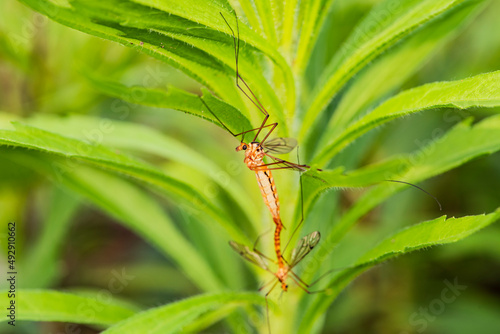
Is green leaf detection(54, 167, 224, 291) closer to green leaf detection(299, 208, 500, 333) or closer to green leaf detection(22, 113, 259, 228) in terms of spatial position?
green leaf detection(22, 113, 259, 228)

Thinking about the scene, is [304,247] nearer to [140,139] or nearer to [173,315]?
[173,315]

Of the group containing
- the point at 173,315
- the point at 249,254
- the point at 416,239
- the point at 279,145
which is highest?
the point at 279,145

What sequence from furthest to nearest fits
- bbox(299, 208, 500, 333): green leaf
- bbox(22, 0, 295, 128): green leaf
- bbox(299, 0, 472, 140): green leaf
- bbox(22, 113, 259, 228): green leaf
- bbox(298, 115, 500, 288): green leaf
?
bbox(22, 113, 259, 228): green leaf
bbox(298, 115, 500, 288): green leaf
bbox(299, 0, 472, 140): green leaf
bbox(299, 208, 500, 333): green leaf
bbox(22, 0, 295, 128): green leaf

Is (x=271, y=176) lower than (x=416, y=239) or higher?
higher

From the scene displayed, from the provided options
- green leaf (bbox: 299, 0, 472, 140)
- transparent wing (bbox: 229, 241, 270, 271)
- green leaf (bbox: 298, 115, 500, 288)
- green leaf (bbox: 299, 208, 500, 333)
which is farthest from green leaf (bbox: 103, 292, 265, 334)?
green leaf (bbox: 299, 0, 472, 140)

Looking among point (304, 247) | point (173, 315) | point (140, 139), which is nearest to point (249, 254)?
point (304, 247)

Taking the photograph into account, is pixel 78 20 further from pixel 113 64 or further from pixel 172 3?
pixel 113 64

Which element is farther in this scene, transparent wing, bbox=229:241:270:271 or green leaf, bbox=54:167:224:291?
green leaf, bbox=54:167:224:291
